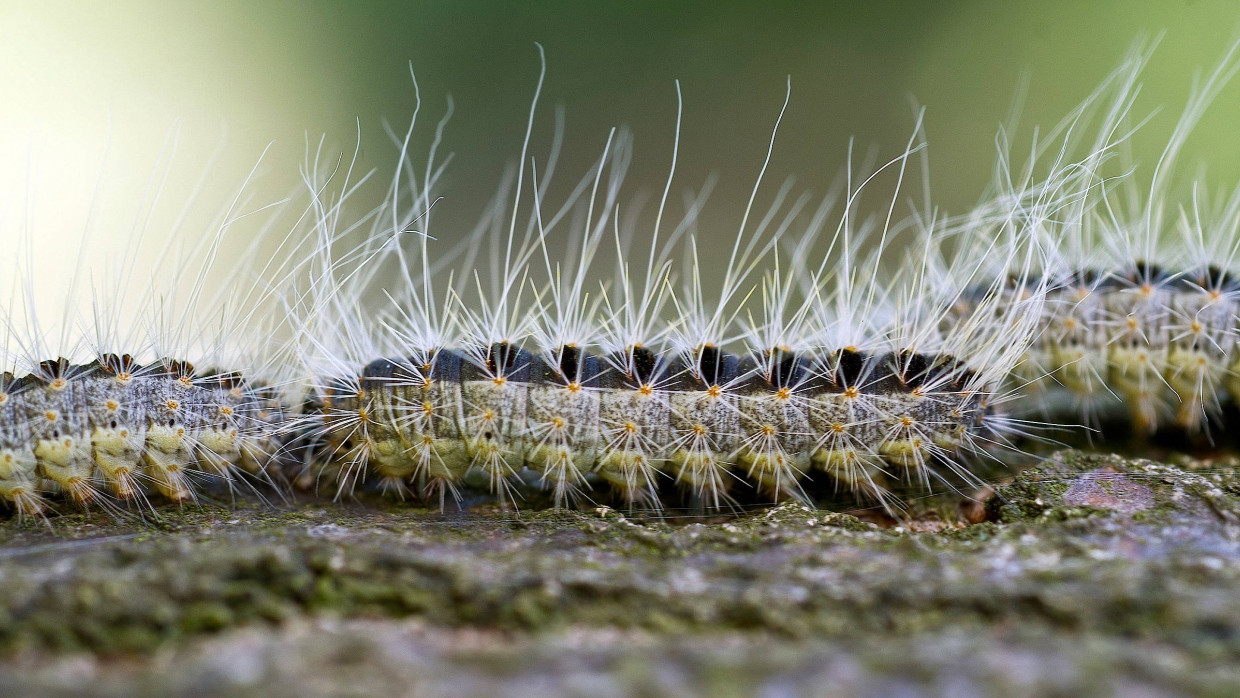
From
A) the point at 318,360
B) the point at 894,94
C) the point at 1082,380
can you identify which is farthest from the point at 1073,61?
the point at 318,360

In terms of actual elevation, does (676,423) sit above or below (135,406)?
below

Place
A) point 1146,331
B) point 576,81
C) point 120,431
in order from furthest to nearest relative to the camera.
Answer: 1. point 576,81
2. point 1146,331
3. point 120,431

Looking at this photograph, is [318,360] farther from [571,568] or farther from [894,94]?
[894,94]

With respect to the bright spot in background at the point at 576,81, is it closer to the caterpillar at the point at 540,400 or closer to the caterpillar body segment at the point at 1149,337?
the caterpillar body segment at the point at 1149,337

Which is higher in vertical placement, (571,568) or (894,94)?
(894,94)

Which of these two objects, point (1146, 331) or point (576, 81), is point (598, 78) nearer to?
point (576, 81)

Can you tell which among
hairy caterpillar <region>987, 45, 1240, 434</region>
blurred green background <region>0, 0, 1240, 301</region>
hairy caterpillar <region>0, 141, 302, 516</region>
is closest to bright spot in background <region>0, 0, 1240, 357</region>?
blurred green background <region>0, 0, 1240, 301</region>

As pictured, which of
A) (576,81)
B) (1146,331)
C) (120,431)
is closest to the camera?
(120,431)

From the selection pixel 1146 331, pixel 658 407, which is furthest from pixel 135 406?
pixel 1146 331
